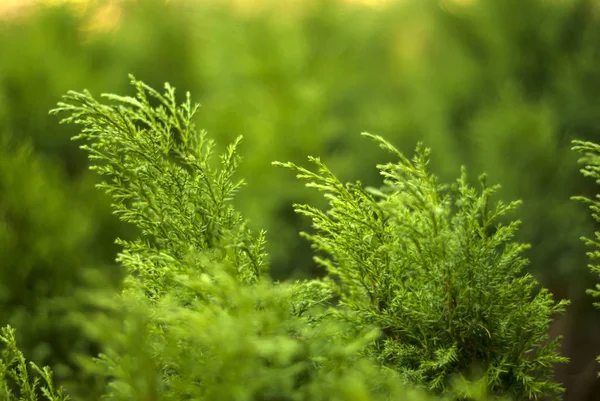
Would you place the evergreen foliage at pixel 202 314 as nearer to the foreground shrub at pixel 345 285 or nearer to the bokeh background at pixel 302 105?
the foreground shrub at pixel 345 285

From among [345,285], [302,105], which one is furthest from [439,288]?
[302,105]

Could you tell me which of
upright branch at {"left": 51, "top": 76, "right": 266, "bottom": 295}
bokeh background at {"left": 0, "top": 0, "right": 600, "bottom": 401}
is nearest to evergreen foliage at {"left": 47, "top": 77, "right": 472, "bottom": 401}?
upright branch at {"left": 51, "top": 76, "right": 266, "bottom": 295}

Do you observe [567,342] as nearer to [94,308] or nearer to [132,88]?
[94,308]

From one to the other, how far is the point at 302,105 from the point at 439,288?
14.1ft

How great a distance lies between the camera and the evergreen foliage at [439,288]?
113cm

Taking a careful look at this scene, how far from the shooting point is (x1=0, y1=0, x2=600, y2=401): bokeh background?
3.12m

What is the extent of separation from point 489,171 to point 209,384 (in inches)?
161

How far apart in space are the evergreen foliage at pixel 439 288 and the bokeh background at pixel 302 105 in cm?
195

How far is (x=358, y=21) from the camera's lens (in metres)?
6.73

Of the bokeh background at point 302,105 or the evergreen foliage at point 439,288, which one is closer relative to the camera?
the evergreen foliage at point 439,288

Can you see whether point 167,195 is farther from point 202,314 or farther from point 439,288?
point 439,288

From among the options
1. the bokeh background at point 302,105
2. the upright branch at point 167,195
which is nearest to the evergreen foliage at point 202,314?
the upright branch at point 167,195

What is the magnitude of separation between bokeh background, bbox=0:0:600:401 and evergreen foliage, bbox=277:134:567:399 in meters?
1.95

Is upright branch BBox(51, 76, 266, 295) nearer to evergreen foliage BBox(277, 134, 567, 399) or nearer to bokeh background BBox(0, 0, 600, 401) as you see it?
evergreen foliage BBox(277, 134, 567, 399)
